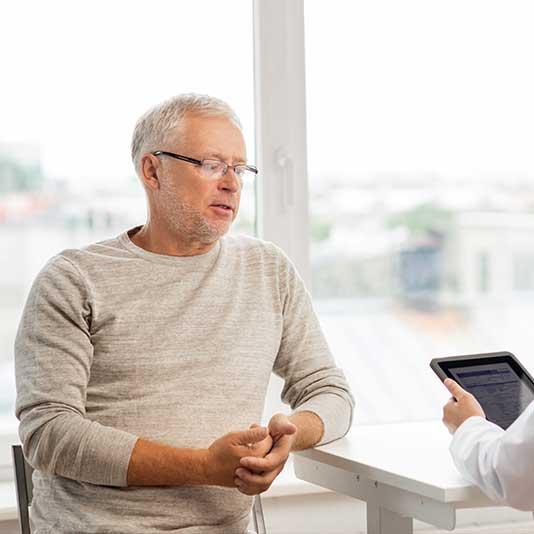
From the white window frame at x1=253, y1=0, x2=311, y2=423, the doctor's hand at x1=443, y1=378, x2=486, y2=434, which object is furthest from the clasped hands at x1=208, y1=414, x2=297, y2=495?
the white window frame at x1=253, y1=0, x2=311, y2=423

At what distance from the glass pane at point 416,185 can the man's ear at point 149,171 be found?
Answer: 2.91 feet

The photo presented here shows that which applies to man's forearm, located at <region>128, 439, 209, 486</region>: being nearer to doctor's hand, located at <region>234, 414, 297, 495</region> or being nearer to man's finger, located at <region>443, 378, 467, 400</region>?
doctor's hand, located at <region>234, 414, 297, 495</region>

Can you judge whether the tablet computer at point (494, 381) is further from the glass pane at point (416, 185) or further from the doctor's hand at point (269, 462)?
the glass pane at point (416, 185)

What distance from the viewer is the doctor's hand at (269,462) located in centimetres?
182

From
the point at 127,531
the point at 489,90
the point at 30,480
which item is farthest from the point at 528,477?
the point at 489,90

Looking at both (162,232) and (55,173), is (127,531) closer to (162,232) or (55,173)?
(162,232)

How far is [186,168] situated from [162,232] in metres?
0.14

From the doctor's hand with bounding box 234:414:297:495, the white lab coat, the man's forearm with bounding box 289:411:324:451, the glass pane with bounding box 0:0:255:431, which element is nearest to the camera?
the white lab coat

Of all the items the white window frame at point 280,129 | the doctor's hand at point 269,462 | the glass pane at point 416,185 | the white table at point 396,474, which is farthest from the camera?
the glass pane at point 416,185

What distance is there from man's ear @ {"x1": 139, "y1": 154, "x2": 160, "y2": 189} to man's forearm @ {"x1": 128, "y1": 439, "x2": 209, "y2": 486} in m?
0.54

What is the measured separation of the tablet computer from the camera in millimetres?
1896

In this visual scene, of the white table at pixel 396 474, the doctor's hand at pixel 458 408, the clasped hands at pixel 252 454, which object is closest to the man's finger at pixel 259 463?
the clasped hands at pixel 252 454

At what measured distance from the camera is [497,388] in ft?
6.34

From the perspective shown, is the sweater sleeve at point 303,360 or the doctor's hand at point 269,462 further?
the sweater sleeve at point 303,360
